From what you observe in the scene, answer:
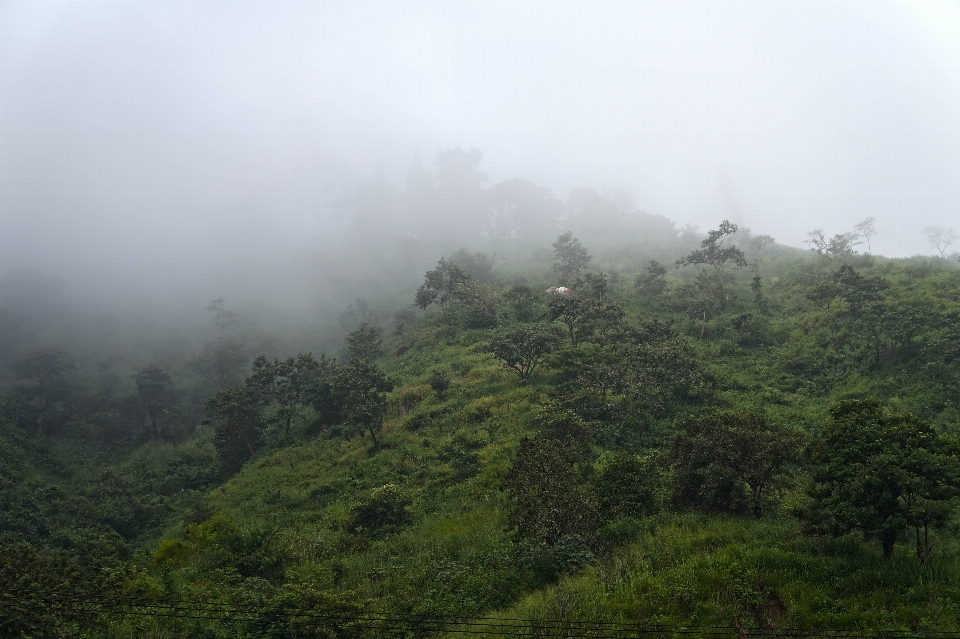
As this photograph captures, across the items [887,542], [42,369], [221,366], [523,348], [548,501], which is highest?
[42,369]

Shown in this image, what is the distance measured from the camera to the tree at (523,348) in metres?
36.2

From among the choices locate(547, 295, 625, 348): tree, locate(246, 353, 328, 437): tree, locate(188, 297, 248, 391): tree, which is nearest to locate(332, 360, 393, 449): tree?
locate(246, 353, 328, 437): tree

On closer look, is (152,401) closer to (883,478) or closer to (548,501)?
(548,501)

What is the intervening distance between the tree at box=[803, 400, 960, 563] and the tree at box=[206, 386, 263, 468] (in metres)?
38.1

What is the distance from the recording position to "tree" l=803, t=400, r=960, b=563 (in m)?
12.3

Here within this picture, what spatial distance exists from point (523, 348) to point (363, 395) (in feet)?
39.1

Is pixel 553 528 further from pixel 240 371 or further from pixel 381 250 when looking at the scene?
pixel 381 250

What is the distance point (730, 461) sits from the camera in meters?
17.9

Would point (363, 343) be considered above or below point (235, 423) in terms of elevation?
above

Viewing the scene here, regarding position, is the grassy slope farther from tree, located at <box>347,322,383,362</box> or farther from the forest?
tree, located at <box>347,322,383,362</box>

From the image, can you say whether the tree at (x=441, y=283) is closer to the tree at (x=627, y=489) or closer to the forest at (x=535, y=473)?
the forest at (x=535, y=473)

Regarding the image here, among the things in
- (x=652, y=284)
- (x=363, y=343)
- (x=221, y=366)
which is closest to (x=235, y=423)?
(x=363, y=343)

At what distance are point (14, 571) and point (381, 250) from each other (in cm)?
10186

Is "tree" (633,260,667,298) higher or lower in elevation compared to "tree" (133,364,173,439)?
higher
